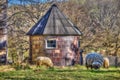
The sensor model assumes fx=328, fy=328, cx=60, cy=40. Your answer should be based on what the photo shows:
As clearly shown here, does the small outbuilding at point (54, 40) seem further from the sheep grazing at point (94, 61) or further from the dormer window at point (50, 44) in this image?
the sheep grazing at point (94, 61)

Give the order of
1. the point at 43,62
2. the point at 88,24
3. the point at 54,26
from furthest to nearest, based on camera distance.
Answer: the point at 88,24 → the point at 54,26 → the point at 43,62

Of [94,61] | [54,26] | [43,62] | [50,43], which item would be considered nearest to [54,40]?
[50,43]

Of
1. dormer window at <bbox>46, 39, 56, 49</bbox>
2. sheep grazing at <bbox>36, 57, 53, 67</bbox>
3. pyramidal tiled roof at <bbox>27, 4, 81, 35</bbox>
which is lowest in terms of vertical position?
sheep grazing at <bbox>36, 57, 53, 67</bbox>

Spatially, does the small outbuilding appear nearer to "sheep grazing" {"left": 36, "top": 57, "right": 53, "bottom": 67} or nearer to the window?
the window

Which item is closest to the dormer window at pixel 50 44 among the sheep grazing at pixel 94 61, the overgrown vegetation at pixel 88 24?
the sheep grazing at pixel 94 61

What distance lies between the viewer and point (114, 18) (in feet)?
141

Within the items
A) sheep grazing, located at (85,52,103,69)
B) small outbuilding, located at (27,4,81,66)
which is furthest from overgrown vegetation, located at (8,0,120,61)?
sheep grazing, located at (85,52,103,69)

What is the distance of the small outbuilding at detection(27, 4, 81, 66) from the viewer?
24406mm

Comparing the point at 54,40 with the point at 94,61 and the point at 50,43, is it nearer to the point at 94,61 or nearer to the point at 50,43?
the point at 50,43

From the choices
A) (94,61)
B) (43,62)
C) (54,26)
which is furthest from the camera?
(54,26)

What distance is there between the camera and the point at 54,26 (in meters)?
25.3

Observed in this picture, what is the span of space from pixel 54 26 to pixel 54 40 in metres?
1.32

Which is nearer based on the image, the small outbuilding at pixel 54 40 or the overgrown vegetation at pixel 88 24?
the small outbuilding at pixel 54 40

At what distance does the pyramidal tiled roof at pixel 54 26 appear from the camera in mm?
→ 24812
